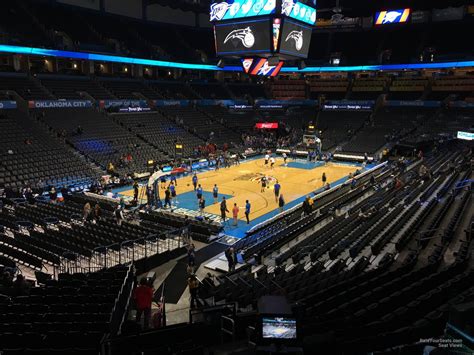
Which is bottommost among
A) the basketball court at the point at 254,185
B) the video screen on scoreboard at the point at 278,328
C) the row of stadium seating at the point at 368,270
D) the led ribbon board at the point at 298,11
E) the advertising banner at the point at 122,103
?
the basketball court at the point at 254,185

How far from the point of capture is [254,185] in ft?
105

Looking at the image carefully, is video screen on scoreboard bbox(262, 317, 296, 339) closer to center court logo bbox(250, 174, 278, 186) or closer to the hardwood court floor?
the hardwood court floor

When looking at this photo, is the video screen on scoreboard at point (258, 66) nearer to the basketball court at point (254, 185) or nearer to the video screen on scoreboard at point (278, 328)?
Result: the basketball court at point (254, 185)

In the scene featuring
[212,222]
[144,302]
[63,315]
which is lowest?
[212,222]

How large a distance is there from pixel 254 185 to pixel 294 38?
12.6 metres

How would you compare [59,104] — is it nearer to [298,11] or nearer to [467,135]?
[298,11]

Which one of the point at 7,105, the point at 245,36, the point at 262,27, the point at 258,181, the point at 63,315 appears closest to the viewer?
the point at 63,315

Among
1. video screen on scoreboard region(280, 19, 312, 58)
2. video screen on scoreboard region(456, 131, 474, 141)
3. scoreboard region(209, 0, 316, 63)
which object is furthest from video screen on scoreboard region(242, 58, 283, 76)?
video screen on scoreboard region(456, 131, 474, 141)

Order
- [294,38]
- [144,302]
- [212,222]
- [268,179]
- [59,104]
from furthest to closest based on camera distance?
1. [59,104]
2. [268,179]
3. [294,38]
4. [212,222]
5. [144,302]

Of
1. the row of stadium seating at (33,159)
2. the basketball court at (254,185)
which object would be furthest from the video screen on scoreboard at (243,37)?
the row of stadium seating at (33,159)

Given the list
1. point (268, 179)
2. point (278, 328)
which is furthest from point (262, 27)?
point (278, 328)

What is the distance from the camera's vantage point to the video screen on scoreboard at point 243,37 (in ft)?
73.8

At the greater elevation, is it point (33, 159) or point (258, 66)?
point (258, 66)

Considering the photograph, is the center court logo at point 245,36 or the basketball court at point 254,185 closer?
the center court logo at point 245,36
